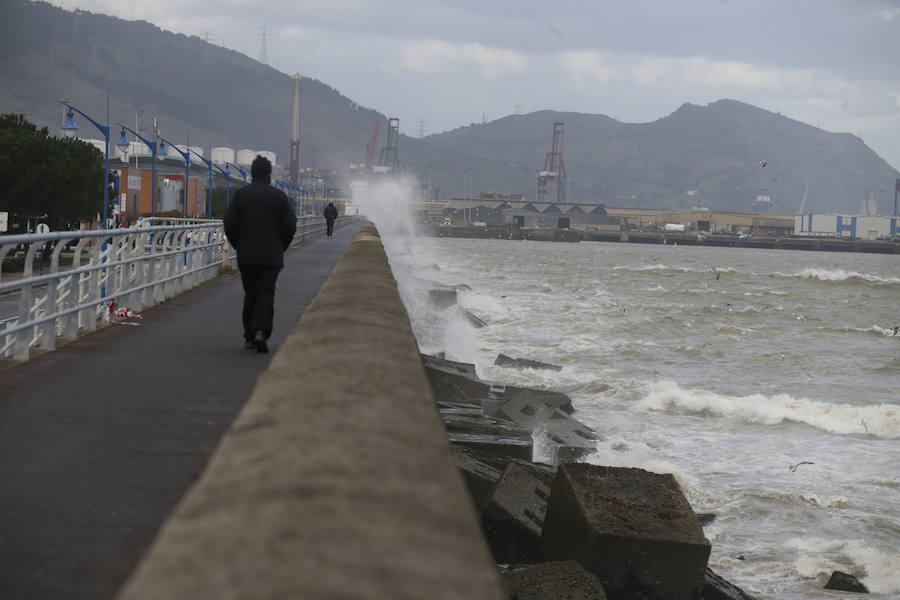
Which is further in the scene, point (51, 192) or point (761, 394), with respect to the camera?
point (51, 192)

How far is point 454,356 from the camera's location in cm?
3011

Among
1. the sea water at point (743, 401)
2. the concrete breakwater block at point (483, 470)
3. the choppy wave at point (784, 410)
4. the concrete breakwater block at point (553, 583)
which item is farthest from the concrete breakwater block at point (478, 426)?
the choppy wave at point (784, 410)

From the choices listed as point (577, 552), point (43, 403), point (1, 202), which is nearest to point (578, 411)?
point (577, 552)

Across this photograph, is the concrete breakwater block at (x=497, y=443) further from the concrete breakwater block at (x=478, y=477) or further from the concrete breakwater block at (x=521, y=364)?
the concrete breakwater block at (x=521, y=364)

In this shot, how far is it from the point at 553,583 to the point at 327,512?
6434mm

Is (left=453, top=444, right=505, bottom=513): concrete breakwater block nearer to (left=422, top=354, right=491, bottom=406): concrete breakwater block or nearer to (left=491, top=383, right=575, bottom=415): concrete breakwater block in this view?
(left=422, top=354, right=491, bottom=406): concrete breakwater block

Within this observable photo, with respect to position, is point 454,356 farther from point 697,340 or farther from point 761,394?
point 697,340

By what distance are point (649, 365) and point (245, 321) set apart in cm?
2235

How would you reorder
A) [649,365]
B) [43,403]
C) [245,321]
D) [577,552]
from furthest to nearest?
1. [649,365]
2. [245,321]
3. [577,552]
4. [43,403]

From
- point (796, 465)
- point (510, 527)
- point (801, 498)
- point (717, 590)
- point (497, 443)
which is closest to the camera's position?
point (717, 590)

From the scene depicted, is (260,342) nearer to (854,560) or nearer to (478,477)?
(478,477)

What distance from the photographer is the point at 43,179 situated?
64.0 metres

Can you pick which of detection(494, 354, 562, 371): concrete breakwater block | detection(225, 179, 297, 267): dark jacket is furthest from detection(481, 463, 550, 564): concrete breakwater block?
detection(494, 354, 562, 371): concrete breakwater block

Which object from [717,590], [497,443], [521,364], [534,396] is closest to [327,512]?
[717,590]
